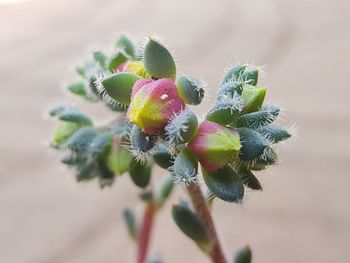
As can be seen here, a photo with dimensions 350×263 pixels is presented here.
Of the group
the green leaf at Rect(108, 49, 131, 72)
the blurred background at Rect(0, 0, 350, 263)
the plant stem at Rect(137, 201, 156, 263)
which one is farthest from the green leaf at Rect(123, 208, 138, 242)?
the green leaf at Rect(108, 49, 131, 72)

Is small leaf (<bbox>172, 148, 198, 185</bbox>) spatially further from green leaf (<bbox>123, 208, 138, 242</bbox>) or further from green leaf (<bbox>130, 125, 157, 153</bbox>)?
green leaf (<bbox>123, 208, 138, 242</bbox>)

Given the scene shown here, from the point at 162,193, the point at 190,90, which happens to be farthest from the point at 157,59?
the point at 162,193

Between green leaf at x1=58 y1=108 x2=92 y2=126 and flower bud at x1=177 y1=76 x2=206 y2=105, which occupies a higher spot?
flower bud at x1=177 y1=76 x2=206 y2=105

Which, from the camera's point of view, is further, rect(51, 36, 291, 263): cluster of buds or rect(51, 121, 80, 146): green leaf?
rect(51, 121, 80, 146): green leaf

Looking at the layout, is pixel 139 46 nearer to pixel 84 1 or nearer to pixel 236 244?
pixel 236 244

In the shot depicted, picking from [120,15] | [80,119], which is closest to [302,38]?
[120,15]

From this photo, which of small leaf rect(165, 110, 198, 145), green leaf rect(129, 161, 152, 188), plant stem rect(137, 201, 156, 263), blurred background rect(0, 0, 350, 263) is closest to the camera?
small leaf rect(165, 110, 198, 145)

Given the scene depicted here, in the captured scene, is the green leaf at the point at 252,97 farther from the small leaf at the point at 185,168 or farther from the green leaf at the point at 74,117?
the green leaf at the point at 74,117

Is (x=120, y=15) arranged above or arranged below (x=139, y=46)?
below
